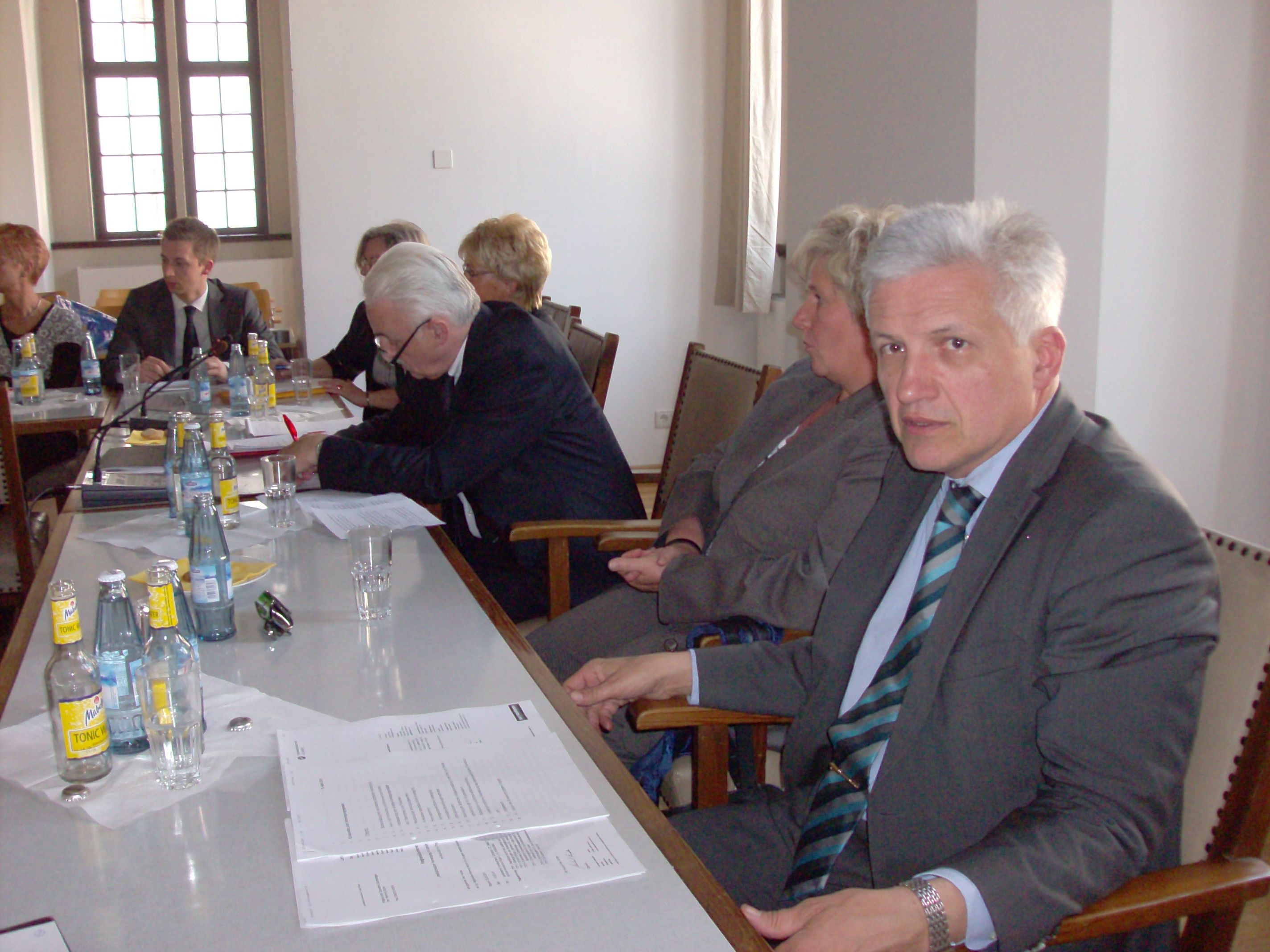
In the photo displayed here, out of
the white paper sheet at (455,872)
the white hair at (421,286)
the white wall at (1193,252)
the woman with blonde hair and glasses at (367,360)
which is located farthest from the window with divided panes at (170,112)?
the white paper sheet at (455,872)

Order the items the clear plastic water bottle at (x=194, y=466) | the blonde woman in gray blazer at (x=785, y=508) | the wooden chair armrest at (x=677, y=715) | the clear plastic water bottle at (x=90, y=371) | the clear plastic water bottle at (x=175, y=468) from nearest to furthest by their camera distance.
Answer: the wooden chair armrest at (x=677, y=715) < the blonde woman in gray blazer at (x=785, y=508) < the clear plastic water bottle at (x=194, y=466) < the clear plastic water bottle at (x=175, y=468) < the clear plastic water bottle at (x=90, y=371)

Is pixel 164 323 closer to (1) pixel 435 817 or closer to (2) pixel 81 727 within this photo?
(2) pixel 81 727

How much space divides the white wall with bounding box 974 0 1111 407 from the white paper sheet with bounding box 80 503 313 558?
1.57 metres

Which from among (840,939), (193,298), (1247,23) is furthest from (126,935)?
(193,298)

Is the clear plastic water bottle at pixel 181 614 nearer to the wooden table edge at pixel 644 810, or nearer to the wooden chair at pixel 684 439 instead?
the wooden table edge at pixel 644 810

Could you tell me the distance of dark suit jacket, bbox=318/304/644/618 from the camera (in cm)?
232

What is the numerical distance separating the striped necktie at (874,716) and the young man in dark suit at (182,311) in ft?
11.8

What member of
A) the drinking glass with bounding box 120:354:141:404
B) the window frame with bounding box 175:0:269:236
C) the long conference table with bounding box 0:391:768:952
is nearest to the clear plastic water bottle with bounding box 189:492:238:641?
the long conference table with bounding box 0:391:768:952

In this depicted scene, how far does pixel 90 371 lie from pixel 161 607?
316cm

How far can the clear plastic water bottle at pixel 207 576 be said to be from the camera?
4.80 feet

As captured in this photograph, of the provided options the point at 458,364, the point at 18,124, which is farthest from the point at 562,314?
the point at 18,124

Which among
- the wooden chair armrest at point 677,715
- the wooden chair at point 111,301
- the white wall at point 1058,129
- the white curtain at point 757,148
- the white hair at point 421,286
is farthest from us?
the wooden chair at point 111,301

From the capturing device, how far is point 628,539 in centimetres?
235

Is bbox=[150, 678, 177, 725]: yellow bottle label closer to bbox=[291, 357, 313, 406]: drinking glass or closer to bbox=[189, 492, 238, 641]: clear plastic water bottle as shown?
bbox=[189, 492, 238, 641]: clear plastic water bottle
